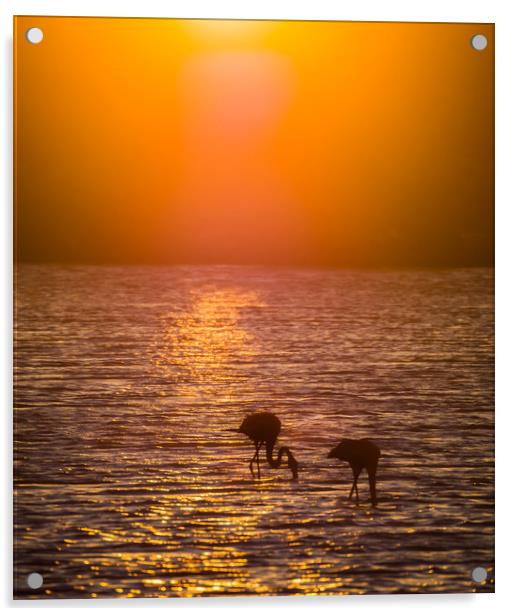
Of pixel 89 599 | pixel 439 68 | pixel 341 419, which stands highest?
pixel 439 68

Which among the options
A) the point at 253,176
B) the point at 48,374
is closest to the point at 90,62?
the point at 253,176

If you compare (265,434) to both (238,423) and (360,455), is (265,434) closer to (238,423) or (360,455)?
(238,423)

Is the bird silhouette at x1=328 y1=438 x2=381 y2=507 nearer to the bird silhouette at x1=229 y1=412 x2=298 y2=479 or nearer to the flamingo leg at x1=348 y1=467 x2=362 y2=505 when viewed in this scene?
the flamingo leg at x1=348 y1=467 x2=362 y2=505

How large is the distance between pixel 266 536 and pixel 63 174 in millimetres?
949

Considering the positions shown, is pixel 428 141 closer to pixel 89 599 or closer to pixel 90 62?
pixel 90 62

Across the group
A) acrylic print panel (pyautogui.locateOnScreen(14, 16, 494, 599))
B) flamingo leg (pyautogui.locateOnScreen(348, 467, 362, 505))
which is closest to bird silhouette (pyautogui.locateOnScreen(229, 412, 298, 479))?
acrylic print panel (pyautogui.locateOnScreen(14, 16, 494, 599))

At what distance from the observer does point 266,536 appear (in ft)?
8.58

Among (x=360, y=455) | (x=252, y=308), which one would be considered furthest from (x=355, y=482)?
(x=252, y=308)

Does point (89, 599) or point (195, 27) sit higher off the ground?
point (195, 27)

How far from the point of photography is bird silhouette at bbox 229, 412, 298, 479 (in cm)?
263

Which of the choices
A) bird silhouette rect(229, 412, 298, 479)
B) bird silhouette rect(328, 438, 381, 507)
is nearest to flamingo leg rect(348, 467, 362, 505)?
bird silhouette rect(328, 438, 381, 507)

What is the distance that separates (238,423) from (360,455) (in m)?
0.29

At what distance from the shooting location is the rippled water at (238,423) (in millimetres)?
2604

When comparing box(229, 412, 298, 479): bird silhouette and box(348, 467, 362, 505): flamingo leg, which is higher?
box(229, 412, 298, 479): bird silhouette
